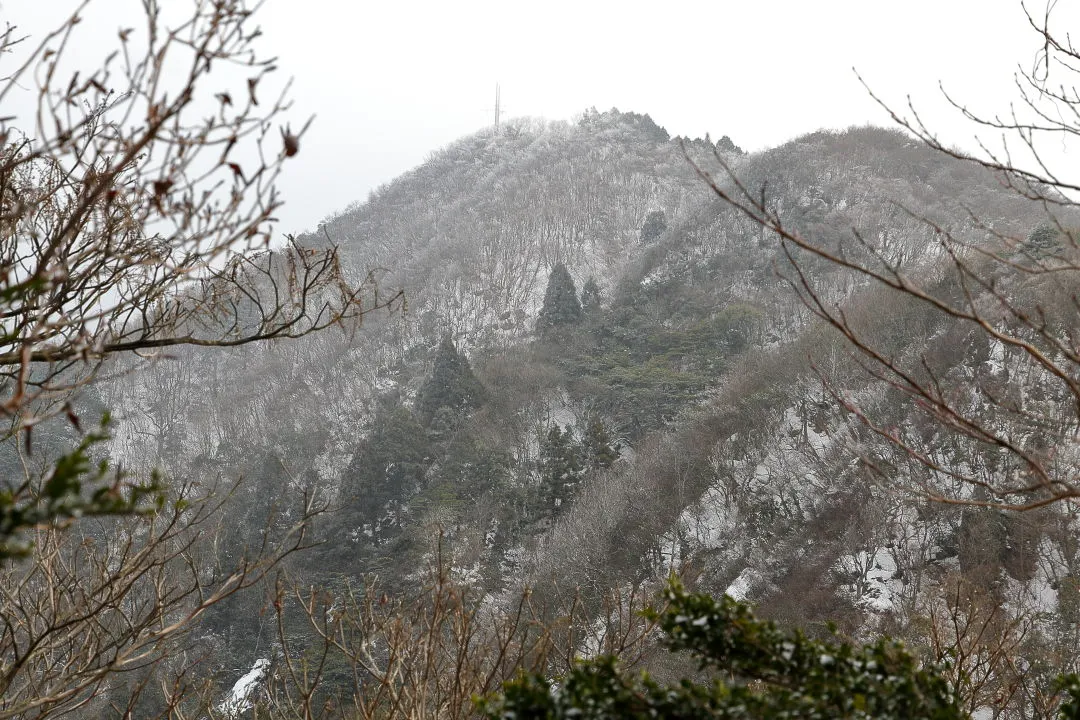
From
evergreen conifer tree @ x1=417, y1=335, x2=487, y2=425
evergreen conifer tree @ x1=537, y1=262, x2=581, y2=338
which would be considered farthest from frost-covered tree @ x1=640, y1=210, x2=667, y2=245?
evergreen conifer tree @ x1=417, y1=335, x2=487, y2=425

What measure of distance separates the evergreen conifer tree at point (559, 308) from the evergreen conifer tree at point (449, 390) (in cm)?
490

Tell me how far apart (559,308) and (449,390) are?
701cm

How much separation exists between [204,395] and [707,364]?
92.3ft

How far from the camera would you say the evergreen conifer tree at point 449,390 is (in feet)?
83.9

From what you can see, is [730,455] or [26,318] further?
[730,455]

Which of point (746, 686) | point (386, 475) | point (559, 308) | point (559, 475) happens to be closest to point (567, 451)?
point (559, 475)

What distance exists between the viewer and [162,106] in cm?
166

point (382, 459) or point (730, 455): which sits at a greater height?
point (382, 459)

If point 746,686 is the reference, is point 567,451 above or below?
below

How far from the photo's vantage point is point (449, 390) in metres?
25.7

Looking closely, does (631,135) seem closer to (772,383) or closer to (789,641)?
(772,383)

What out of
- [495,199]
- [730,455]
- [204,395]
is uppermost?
[495,199]

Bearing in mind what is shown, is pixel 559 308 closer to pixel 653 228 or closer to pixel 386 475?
pixel 653 228

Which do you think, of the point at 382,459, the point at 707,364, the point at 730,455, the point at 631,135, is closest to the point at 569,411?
the point at 707,364
